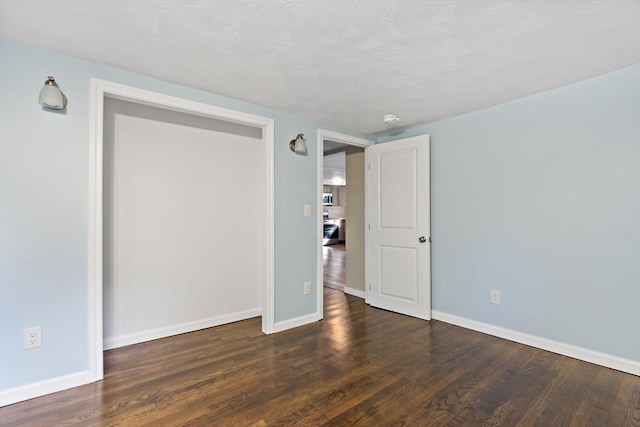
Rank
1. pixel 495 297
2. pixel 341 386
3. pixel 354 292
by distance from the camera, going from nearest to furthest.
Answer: pixel 341 386
pixel 495 297
pixel 354 292

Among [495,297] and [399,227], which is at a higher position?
[399,227]

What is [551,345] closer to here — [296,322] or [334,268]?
[296,322]

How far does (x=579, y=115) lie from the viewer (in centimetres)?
250

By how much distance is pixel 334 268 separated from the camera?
6465 millimetres

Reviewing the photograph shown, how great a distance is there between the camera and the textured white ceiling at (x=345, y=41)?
1.60 m

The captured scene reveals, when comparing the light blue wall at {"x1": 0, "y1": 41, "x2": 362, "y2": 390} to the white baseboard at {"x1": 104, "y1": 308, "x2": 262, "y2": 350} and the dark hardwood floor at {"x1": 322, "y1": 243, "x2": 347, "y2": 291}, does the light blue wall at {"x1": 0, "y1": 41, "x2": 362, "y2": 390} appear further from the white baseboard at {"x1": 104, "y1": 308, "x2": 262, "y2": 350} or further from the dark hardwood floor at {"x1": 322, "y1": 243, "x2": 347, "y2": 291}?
the dark hardwood floor at {"x1": 322, "y1": 243, "x2": 347, "y2": 291}

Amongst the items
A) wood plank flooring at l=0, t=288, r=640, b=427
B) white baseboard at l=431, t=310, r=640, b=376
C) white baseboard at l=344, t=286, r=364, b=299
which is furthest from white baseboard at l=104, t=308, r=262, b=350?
white baseboard at l=431, t=310, r=640, b=376

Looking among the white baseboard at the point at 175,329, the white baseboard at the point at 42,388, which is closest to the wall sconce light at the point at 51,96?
the white baseboard at the point at 42,388

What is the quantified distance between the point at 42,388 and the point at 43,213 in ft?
3.72

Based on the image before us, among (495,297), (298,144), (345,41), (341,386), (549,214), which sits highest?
(345,41)

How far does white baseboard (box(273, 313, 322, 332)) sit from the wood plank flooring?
0.15m

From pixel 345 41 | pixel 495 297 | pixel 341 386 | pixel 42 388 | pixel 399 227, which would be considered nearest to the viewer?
pixel 345 41

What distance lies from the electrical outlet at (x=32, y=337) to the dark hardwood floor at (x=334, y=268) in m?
3.55

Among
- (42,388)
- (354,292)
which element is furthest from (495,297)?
(42,388)
